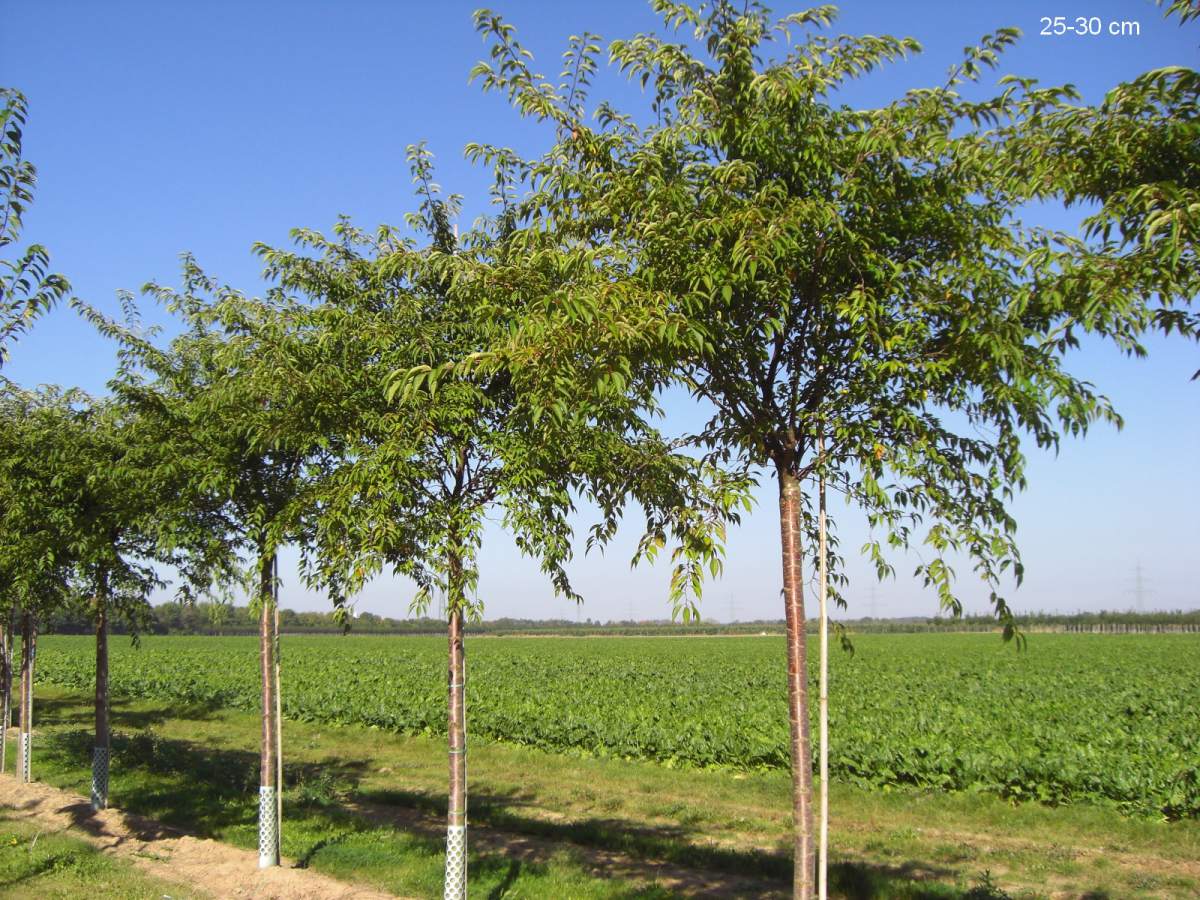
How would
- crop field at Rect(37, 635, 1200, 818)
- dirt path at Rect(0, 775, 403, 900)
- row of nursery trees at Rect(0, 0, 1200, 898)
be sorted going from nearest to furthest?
1. row of nursery trees at Rect(0, 0, 1200, 898)
2. dirt path at Rect(0, 775, 403, 900)
3. crop field at Rect(37, 635, 1200, 818)

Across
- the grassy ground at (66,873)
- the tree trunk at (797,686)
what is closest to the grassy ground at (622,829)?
the grassy ground at (66,873)

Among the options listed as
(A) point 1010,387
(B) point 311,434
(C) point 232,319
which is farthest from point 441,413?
(A) point 1010,387

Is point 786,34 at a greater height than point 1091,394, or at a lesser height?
greater

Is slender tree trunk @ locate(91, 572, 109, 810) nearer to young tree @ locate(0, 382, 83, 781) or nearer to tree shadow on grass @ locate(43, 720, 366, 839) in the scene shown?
tree shadow on grass @ locate(43, 720, 366, 839)

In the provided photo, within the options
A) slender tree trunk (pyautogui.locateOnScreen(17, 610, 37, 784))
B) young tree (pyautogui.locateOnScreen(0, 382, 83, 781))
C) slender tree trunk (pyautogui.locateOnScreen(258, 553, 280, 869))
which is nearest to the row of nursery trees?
slender tree trunk (pyautogui.locateOnScreen(258, 553, 280, 869))

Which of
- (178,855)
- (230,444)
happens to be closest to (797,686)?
(230,444)

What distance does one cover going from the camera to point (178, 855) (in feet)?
37.9

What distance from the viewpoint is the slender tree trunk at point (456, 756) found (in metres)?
→ 7.97

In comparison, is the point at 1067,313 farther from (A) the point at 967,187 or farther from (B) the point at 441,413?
(B) the point at 441,413

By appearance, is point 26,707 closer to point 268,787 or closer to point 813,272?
point 268,787

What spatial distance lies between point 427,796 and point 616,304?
561 inches

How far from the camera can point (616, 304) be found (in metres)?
4.92

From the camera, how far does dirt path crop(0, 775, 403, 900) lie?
985cm

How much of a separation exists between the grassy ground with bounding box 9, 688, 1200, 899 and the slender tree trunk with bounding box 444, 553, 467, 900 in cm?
180
